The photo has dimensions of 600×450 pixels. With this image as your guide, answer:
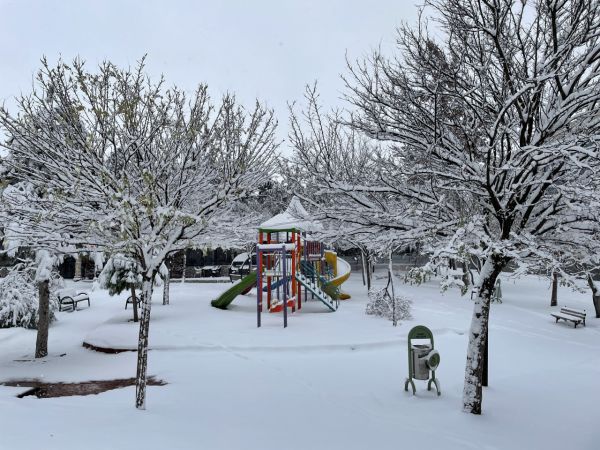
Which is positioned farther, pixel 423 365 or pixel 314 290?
pixel 314 290

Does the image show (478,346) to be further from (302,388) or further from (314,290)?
(314,290)

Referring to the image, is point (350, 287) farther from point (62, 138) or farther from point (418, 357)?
point (62, 138)

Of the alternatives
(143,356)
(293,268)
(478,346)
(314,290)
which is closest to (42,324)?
(143,356)

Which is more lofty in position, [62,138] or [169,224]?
[62,138]

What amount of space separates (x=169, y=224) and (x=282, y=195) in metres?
26.4

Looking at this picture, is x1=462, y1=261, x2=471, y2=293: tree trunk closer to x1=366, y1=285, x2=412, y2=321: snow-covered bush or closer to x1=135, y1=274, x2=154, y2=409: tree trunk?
x1=366, y1=285, x2=412, y2=321: snow-covered bush

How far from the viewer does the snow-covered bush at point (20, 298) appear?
1327 cm

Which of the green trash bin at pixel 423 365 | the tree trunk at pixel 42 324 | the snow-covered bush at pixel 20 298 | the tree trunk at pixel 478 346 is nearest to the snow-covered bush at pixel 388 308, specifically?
the green trash bin at pixel 423 365

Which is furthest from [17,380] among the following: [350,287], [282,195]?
[282,195]

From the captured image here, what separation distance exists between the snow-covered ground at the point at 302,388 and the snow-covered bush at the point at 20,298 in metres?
0.62

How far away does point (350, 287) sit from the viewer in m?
27.6

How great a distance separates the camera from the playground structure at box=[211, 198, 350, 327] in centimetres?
1583

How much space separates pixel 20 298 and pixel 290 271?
9.93 metres

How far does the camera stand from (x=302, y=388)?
8305 mm
